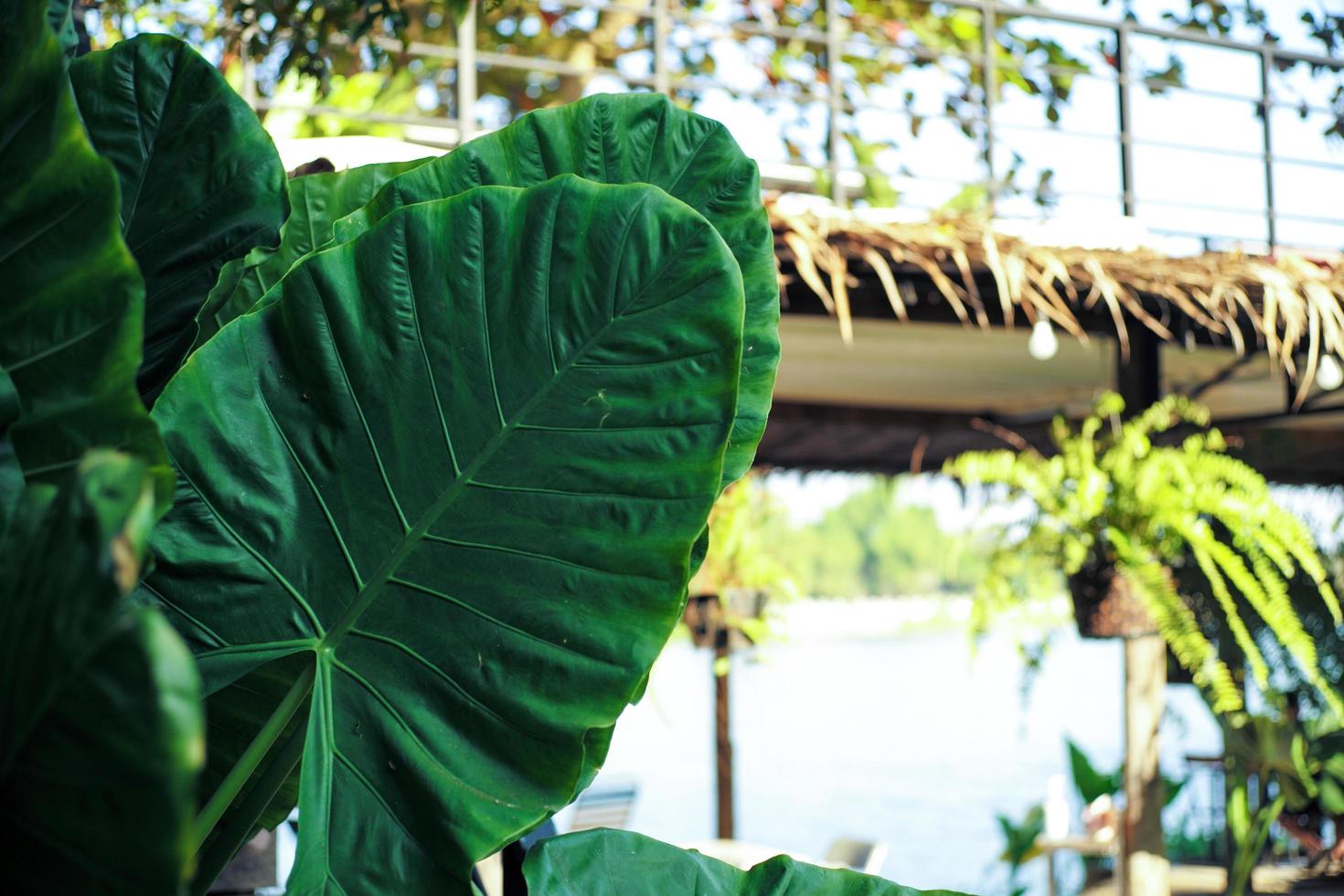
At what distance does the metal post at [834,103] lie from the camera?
366 cm

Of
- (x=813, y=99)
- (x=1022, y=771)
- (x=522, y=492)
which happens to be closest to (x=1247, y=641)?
(x=813, y=99)

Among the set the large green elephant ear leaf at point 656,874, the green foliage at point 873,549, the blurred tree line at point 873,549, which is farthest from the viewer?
the green foliage at point 873,549

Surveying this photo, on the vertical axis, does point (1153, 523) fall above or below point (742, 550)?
above

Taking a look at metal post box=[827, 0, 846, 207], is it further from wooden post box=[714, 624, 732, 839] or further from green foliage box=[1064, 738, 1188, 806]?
green foliage box=[1064, 738, 1188, 806]

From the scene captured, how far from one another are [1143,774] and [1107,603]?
21.7 inches

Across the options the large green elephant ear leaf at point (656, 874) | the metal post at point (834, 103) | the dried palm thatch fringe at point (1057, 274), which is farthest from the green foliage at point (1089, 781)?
the large green elephant ear leaf at point (656, 874)

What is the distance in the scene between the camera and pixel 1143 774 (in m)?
3.45

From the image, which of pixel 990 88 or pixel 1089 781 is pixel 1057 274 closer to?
pixel 990 88

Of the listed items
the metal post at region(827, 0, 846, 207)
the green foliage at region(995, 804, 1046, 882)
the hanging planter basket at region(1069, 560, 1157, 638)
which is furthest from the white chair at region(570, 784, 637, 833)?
the metal post at region(827, 0, 846, 207)

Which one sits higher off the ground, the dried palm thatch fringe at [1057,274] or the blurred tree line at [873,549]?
the dried palm thatch fringe at [1057,274]

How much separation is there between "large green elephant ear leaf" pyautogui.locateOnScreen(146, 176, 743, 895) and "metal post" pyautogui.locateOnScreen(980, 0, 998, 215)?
11.1ft

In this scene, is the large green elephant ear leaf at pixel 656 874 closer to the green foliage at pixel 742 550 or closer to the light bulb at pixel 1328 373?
the green foliage at pixel 742 550

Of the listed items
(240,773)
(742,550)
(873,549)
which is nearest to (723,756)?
(742,550)

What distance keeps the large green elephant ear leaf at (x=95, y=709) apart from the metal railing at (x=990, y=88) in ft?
10.5
